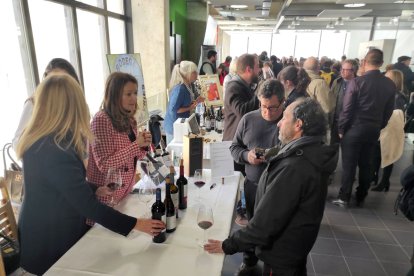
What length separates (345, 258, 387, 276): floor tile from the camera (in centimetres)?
237

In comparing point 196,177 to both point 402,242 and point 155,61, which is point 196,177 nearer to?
point 402,242

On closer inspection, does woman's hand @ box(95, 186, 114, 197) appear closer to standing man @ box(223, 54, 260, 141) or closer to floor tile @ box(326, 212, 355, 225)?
standing man @ box(223, 54, 260, 141)

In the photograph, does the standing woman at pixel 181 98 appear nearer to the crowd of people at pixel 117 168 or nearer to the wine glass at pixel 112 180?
the crowd of people at pixel 117 168

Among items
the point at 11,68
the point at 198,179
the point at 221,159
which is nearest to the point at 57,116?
the point at 198,179

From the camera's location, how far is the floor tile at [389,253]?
8.36 ft

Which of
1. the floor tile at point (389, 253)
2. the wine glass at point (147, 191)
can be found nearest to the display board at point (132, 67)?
the wine glass at point (147, 191)

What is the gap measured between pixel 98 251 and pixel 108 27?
414cm

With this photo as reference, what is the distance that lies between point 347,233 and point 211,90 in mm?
2741

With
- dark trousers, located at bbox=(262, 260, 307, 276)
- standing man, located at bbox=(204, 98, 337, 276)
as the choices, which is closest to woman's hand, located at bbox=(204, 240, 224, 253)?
standing man, located at bbox=(204, 98, 337, 276)

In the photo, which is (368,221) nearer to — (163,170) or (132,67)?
(163,170)

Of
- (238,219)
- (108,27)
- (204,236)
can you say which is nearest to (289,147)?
(204,236)

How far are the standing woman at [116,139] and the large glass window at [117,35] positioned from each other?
3389 millimetres

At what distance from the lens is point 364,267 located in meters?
2.43

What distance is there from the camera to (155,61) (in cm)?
523
